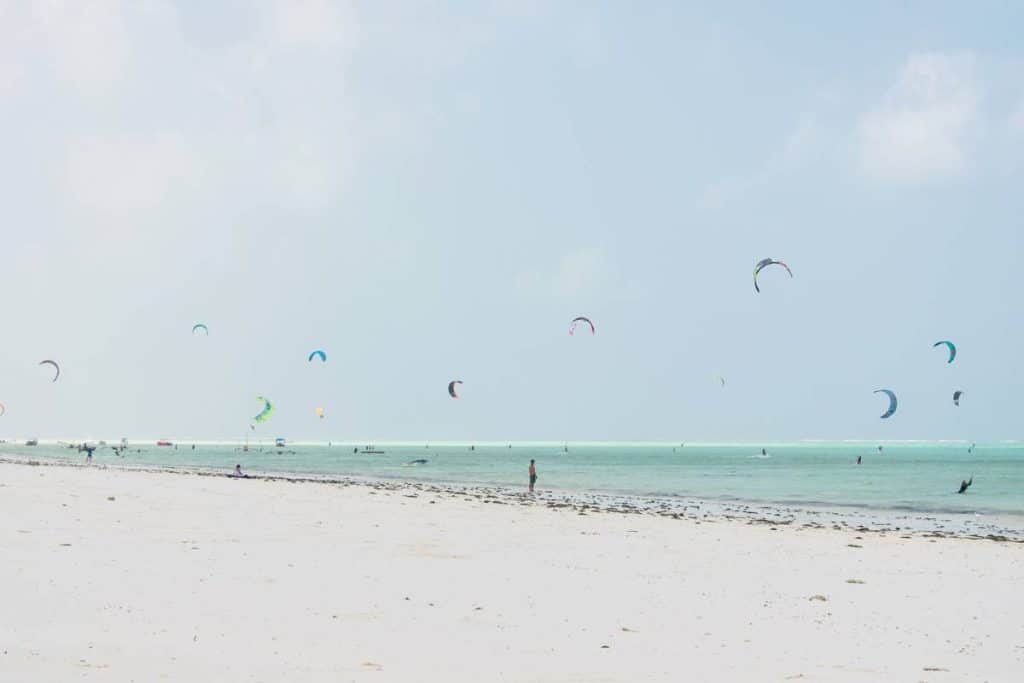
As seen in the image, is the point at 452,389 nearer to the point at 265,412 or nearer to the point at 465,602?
the point at 265,412

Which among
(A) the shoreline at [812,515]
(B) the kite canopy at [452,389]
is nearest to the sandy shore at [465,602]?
(A) the shoreline at [812,515]

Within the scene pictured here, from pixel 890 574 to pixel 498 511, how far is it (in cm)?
1144

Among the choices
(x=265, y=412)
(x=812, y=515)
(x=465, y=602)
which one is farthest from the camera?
(x=265, y=412)

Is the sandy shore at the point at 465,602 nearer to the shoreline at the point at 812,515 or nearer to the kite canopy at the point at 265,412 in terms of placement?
the shoreline at the point at 812,515

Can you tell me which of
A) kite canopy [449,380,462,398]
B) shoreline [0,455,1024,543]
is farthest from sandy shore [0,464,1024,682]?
kite canopy [449,380,462,398]

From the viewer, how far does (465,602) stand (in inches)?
407

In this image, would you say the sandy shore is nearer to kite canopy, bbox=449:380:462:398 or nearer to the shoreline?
the shoreline

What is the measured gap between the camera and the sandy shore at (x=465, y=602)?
7480 millimetres

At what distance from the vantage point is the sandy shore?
7.48m

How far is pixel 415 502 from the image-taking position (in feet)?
82.8

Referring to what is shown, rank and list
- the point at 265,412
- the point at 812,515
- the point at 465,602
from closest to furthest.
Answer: the point at 465,602 → the point at 812,515 → the point at 265,412

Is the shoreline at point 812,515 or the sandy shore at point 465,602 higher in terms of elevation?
the sandy shore at point 465,602

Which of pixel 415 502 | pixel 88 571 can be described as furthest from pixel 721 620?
pixel 415 502

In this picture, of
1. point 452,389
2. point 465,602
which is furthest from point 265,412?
point 465,602
